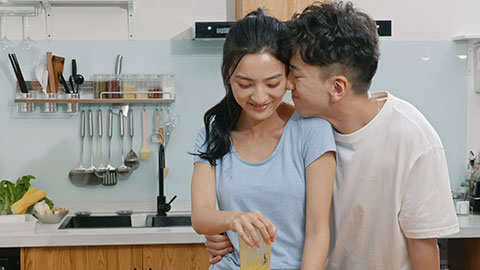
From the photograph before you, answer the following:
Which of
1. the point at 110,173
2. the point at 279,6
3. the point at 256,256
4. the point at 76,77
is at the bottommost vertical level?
the point at 110,173

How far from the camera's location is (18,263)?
2697 millimetres

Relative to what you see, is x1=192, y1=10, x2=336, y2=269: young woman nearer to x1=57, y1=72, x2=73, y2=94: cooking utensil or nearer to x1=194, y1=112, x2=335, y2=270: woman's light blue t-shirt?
x1=194, y1=112, x2=335, y2=270: woman's light blue t-shirt

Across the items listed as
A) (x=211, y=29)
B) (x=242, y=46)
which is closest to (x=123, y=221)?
(x=211, y=29)

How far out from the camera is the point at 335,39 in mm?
1414

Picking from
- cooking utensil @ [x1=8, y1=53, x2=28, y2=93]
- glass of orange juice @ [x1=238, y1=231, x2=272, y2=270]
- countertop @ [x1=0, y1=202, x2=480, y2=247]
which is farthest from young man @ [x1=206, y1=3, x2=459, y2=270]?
cooking utensil @ [x1=8, y1=53, x2=28, y2=93]

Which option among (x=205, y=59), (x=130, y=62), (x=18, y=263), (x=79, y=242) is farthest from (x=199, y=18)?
(x=18, y=263)

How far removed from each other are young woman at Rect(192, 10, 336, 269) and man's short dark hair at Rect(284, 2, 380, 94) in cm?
5

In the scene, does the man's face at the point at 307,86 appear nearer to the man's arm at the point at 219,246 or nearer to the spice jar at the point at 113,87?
the man's arm at the point at 219,246

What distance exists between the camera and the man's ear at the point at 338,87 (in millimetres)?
1460

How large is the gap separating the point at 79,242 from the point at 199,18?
1.30 metres

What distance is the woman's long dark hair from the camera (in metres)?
1.37

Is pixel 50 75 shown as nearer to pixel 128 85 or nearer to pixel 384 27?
pixel 128 85

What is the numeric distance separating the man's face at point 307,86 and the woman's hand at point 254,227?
0.41 m

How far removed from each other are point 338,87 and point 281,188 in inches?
11.4
